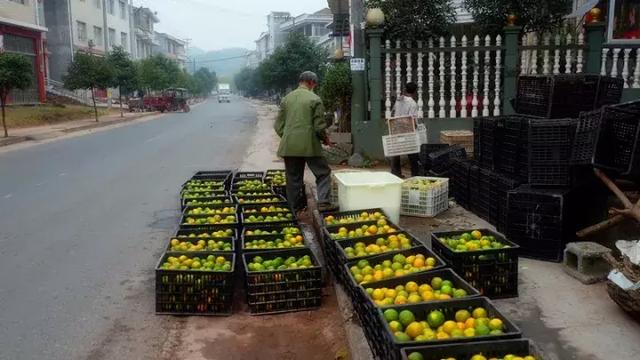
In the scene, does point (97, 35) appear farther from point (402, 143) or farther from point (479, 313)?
point (479, 313)

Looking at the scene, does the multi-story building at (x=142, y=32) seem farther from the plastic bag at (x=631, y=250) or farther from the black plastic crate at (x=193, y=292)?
the plastic bag at (x=631, y=250)

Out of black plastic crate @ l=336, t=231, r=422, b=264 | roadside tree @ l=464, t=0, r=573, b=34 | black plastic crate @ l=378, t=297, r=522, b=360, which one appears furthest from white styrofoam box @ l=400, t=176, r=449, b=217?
roadside tree @ l=464, t=0, r=573, b=34

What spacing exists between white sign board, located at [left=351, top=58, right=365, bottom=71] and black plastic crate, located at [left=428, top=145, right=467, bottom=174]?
3.59m

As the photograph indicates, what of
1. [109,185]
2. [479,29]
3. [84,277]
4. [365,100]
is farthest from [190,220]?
[479,29]

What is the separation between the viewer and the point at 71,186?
11.0m

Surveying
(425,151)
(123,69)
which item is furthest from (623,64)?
(123,69)

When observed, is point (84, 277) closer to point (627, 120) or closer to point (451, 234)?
point (451, 234)

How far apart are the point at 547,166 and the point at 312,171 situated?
10.2 ft

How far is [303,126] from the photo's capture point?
7.60m

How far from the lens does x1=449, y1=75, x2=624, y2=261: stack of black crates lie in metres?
5.52

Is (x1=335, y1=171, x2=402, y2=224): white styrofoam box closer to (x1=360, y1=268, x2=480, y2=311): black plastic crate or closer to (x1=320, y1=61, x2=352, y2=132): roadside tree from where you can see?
(x1=360, y1=268, x2=480, y2=311): black plastic crate

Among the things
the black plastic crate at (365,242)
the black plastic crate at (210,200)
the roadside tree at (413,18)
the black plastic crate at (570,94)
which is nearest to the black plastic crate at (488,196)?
the black plastic crate at (570,94)

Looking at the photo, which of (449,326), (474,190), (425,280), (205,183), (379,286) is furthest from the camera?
(205,183)

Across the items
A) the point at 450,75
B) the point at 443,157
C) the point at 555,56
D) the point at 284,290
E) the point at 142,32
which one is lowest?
the point at 284,290
